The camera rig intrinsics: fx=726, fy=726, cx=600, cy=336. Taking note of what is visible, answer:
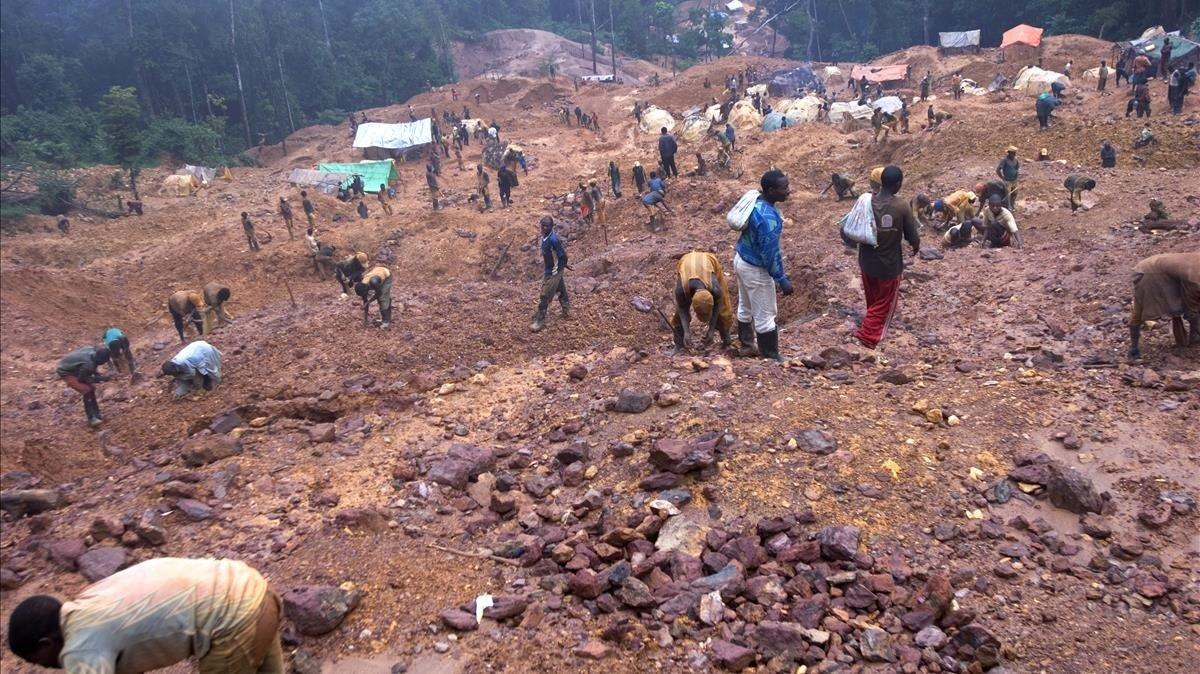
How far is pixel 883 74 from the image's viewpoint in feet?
105

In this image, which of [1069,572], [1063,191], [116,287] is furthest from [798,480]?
[116,287]

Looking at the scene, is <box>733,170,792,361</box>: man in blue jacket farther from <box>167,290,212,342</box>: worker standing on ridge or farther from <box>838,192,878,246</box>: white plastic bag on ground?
<box>167,290,212,342</box>: worker standing on ridge

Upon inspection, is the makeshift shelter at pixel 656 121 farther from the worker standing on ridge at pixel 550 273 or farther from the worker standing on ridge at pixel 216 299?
the worker standing on ridge at pixel 550 273

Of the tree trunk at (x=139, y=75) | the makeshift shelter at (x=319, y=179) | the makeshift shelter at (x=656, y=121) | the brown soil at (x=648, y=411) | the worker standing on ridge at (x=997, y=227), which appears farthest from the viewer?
the tree trunk at (x=139, y=75)

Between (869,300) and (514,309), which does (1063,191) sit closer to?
(869,300)

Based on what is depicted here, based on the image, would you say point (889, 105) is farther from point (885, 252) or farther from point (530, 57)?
point (530, 57)

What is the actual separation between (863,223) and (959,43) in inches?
1419

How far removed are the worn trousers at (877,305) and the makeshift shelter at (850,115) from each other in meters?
17.2

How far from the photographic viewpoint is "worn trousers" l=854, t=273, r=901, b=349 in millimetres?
5469

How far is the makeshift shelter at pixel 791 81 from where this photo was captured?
105 feet

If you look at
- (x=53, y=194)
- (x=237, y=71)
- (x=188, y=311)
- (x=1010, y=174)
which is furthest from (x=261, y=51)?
(x=1010, y=174)

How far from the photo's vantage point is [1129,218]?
9250mm

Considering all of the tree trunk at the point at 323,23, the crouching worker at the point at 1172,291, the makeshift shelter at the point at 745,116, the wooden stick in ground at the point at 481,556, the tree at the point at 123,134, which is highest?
the tree trunk at the point at 323,23

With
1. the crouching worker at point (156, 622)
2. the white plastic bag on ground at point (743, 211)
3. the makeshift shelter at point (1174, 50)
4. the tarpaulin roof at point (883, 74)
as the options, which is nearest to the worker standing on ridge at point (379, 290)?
the white plastic bag on ground at point (743, 211)
